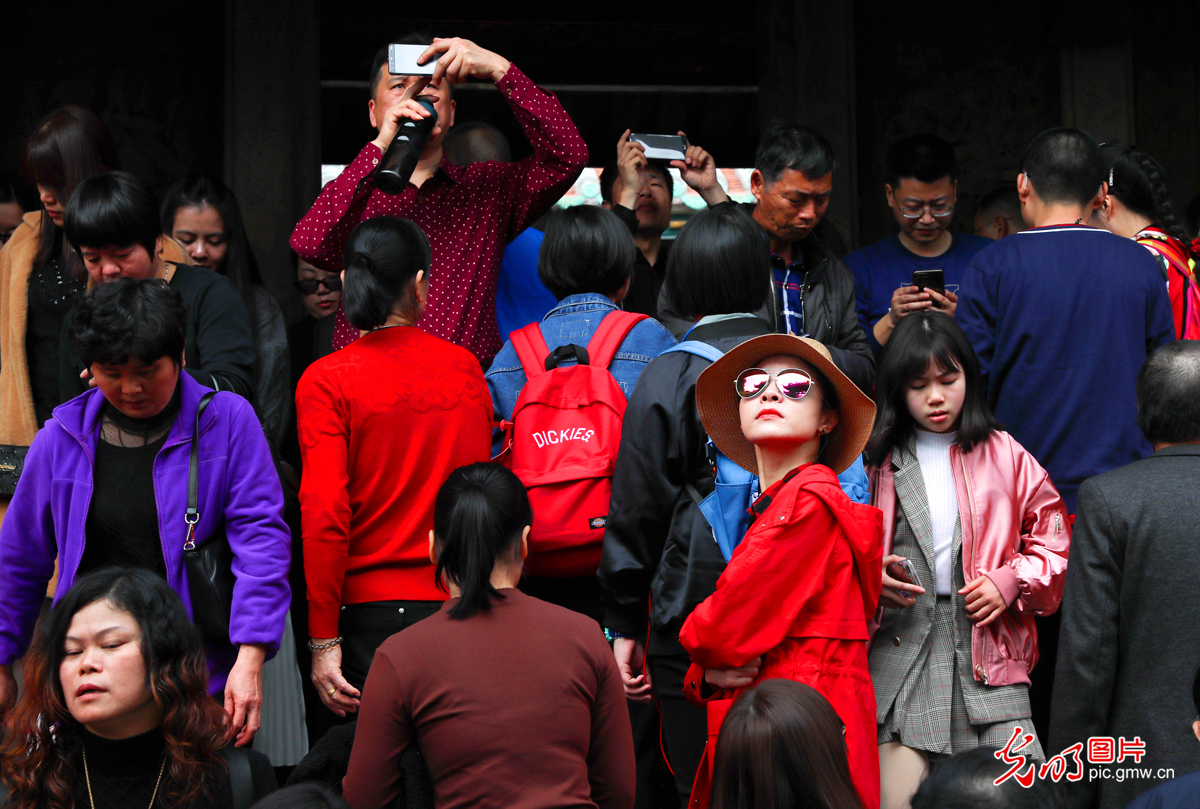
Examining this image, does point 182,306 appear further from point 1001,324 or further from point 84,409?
point 1001,324

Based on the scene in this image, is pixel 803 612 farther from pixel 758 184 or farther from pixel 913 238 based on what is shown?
pixel 913 238

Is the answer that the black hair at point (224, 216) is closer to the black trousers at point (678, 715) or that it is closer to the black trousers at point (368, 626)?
the black trousers at point (368, 626)

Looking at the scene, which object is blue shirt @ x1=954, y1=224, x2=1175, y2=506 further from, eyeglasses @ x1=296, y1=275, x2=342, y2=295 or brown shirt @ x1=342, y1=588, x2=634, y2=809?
eyeglasses @ x1=296, y1=275, x2=342, y2=295

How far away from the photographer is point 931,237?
462 cm

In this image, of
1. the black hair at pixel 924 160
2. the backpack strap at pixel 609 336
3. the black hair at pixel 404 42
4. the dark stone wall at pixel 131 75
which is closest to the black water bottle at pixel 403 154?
the black hair at pixel 404 42

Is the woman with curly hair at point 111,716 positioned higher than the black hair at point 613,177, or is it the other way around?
the black hair at point 613,177

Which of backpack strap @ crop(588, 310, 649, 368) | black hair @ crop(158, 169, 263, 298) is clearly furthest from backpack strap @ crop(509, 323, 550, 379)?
black hair @ crop(158, 169, 263, 298)

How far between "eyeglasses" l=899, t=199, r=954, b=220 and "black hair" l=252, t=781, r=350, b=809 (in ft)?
11.2

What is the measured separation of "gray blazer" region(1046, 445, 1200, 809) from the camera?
109 inches

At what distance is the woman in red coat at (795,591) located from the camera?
Result: 2527mm

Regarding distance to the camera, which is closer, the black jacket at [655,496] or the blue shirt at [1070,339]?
the black jacket at [655,496]

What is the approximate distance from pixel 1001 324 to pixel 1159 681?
123 centimetres

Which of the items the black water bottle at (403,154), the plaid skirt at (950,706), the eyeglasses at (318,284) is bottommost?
the plaid skirt at (950,706)

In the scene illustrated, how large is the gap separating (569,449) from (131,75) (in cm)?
409
